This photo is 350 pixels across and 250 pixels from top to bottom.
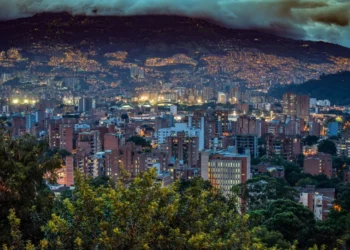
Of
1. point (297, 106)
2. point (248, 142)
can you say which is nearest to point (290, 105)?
point (297, 106)

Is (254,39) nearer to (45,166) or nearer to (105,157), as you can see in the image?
(105,157)

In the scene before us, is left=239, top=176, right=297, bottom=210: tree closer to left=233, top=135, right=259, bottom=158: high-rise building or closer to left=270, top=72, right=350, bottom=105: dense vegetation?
left=233, top=135, right=259, bottom=158: high-rise building

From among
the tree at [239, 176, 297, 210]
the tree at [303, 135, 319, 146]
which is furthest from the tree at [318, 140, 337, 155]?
the tree at [239, 176, 297, 210]

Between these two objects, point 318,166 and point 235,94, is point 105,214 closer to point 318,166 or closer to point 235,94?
point 318,166

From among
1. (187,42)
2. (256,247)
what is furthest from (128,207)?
(187,42)

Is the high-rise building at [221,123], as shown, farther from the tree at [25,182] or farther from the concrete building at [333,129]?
the tree at [25,182]

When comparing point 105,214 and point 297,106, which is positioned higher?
point 105,214

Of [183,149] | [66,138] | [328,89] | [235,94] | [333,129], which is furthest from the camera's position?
[328,89]
